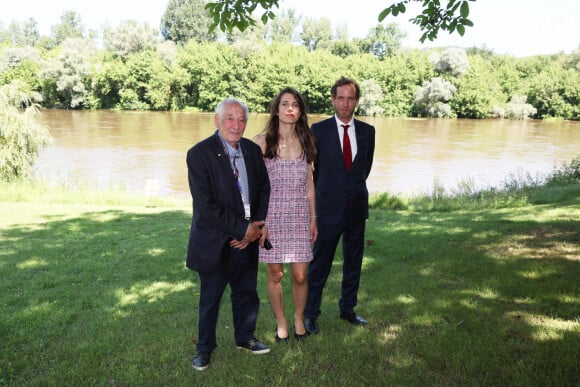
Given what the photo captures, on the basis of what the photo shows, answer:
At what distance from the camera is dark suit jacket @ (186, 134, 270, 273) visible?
11.1 feet

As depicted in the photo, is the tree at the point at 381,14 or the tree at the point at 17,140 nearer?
the tree at the point at 381,14

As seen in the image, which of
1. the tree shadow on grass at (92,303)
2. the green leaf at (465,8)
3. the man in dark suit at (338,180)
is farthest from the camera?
the green leaf at (465,8)

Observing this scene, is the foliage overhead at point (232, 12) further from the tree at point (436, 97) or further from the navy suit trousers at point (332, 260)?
the tree at point (436, 97)

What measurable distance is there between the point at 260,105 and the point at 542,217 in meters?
52.8

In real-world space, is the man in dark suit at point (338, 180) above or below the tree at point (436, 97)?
below

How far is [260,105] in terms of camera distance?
193 feet

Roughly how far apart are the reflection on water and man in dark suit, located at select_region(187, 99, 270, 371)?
11052 millimetres

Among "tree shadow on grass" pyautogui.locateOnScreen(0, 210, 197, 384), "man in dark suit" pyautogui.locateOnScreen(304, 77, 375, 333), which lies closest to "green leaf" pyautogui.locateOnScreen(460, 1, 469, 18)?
"man in dark suit" pyautogui.locateOnScreen(304, 77, 375, 333)

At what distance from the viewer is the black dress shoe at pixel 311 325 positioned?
4.19 meters

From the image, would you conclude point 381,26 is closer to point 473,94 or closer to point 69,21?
point 473,94

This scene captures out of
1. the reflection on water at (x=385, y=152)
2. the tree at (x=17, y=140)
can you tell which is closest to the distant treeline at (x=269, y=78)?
the reflection on water at (x=385, y=152)

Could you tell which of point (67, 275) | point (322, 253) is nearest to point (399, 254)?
point (322, 253)

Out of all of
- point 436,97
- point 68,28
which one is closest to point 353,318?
point 436,97

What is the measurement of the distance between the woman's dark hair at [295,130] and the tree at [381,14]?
7.78 ft
